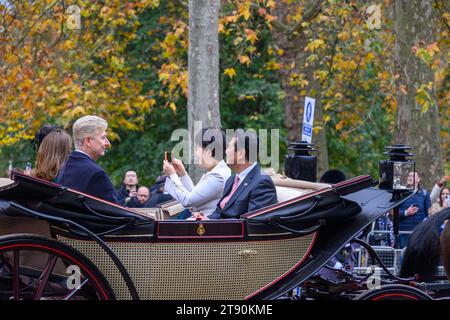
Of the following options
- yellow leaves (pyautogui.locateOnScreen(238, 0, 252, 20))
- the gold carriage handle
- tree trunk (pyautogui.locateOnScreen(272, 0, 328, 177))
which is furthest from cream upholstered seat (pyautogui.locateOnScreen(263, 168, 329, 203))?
tree trunk (pyautogui.locateOnScreen(272, 0, 328, 177))

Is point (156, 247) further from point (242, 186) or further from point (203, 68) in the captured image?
point (203, 68)

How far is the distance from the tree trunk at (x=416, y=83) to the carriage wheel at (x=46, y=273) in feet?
33.5

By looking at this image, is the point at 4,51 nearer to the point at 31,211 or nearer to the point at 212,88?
the point at 212,88

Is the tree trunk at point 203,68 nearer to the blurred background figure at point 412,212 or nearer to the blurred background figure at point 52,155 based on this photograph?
the blurred background figure at point 412,212

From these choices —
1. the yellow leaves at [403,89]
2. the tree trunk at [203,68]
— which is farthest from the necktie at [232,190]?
the yellow leaves at [403,89]

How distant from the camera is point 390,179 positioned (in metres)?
6.52

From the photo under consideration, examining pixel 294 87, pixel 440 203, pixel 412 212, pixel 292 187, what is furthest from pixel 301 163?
pixel 294 87

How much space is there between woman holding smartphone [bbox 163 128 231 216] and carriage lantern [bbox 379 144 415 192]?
1299mm

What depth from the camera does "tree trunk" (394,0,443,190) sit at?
→ 15.1 meters

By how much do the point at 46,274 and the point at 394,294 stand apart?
7.85 ft

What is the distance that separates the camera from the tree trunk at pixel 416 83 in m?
15.1

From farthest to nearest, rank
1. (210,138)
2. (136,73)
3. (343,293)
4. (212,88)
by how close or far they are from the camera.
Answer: (136,73) < (212,88) < (210,138) < (343,293)
